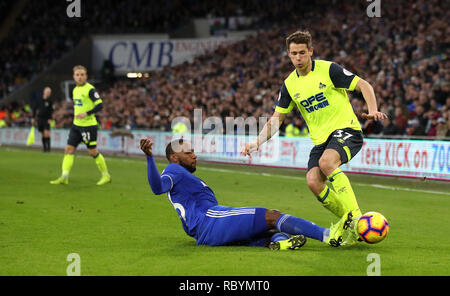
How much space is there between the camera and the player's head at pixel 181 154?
287 inches

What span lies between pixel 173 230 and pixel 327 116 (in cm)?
250

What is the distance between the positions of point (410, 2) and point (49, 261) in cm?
2283

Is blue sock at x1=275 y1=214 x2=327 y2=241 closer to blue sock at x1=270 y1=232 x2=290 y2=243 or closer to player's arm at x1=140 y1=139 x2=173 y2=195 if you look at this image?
blue sock at x1=270 y1=232 x2=290 y2=243

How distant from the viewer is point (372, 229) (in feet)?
22.3

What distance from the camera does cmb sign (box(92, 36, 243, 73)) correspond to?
133ft

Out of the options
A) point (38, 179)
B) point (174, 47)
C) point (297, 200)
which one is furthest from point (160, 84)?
point (297, 200)

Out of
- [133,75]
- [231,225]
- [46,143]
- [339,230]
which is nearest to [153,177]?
[231,225]

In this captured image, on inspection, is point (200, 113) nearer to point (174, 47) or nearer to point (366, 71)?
point (366, 71)

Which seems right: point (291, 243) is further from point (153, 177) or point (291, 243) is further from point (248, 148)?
point (153, 177)

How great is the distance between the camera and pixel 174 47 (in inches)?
1617

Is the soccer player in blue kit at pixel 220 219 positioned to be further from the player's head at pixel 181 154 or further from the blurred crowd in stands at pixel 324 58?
the blurred crowd in stands at pixel 324 58

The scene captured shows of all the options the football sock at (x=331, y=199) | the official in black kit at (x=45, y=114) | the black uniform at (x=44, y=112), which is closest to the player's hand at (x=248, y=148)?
the football sock at (x=331, y=199)

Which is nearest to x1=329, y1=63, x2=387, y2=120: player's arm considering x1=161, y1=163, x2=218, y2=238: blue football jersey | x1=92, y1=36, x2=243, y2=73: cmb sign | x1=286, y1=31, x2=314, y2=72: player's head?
x1=286, y1=31, x2=314, y2=72: player's head

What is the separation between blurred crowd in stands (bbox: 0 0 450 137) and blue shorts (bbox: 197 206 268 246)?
9820 mm
